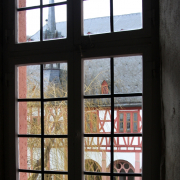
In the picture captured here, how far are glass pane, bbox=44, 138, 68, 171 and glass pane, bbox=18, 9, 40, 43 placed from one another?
0.98 m

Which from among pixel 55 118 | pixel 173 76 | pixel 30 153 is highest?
pixel 173 76

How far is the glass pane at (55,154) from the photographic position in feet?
5.50

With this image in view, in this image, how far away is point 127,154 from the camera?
1.53 meters

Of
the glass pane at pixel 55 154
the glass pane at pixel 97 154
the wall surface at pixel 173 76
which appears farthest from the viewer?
the glass pane at pixel 55 154

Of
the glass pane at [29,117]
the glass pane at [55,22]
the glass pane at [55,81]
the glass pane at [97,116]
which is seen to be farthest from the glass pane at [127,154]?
the glass pane at [55,22]

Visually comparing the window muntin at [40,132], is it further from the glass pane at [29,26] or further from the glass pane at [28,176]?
the glass pane at [29,26]

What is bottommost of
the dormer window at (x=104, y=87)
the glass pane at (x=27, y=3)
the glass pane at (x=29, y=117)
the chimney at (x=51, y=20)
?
the glass pane at (x=29, y=117)

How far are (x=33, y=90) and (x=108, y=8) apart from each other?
1.01m

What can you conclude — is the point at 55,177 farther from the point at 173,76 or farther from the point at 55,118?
the point at 173,76

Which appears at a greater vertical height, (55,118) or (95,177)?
(55,118)

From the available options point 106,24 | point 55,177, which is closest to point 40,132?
point 55,177

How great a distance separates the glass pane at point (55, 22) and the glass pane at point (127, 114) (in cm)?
80

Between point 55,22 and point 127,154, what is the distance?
1342 mm

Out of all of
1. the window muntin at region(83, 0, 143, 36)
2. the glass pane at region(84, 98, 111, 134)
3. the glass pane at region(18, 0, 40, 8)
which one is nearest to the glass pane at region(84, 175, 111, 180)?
the glass pane at region(84, 98, 111, 134)
